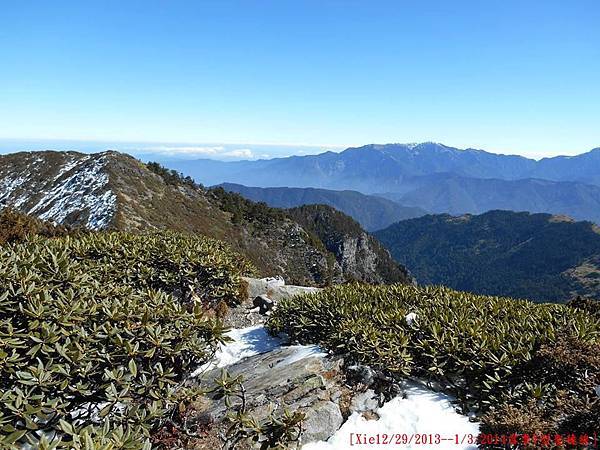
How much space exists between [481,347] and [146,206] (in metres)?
51.3

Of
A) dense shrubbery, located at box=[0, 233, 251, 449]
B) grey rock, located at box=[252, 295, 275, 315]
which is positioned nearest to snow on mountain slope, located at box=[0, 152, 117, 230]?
grey rock, located at box=[252, 295, 275, 315]

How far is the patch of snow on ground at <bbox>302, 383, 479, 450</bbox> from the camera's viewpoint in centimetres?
603

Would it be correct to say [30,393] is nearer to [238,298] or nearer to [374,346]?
[374,346]

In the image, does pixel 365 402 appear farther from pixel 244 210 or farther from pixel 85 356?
pixel 244 210

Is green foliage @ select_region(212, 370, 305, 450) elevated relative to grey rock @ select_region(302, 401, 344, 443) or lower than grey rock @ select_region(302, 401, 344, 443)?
elevated

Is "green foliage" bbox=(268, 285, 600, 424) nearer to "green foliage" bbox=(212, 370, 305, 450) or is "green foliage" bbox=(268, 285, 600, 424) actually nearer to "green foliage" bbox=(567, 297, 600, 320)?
"green foliage" bbox=(212, 370, 305, 450)

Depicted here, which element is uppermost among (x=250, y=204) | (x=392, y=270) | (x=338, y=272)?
(x=250, y=204)

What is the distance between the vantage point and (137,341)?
21.0 feet

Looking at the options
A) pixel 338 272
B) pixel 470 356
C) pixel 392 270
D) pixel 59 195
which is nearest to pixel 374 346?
pixel 470 356

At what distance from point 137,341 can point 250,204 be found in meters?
75.6

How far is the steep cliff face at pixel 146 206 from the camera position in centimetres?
4891

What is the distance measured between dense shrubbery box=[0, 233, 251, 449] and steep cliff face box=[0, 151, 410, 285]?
118ft

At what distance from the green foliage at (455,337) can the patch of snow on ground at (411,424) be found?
1.46 ft

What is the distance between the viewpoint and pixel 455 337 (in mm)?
7637
